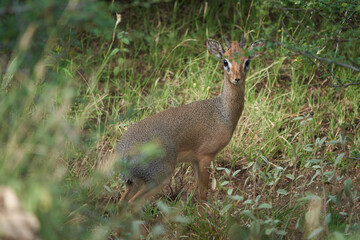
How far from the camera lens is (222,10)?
7.63 meters

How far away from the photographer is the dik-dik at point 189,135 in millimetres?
4273

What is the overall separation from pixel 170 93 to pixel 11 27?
3.34 metres

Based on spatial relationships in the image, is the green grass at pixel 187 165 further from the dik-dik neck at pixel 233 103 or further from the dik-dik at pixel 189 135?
the dik-dik neck at pixel 233 103

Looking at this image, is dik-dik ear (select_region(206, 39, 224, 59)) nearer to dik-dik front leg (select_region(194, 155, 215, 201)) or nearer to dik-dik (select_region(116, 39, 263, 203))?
dik-dik (select_region(116, 39, 263, 203))

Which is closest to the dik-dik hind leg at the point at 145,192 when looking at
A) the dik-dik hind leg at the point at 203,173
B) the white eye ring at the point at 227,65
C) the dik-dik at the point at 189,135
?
the dik-dik at the point at 189,135

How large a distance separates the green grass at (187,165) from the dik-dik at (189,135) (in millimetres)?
213

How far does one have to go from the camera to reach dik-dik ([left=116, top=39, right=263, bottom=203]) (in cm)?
427

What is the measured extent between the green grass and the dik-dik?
213 mm

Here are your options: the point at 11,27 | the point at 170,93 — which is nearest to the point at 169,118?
the point at 170,93

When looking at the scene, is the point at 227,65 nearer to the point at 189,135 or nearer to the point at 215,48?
the point at 215,48

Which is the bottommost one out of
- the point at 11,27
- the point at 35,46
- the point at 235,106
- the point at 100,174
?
the point at 235,106

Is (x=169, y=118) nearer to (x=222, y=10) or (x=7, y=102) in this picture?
(x=7, y=102)

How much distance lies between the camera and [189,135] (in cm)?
476

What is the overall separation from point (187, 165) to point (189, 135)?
71 cm
